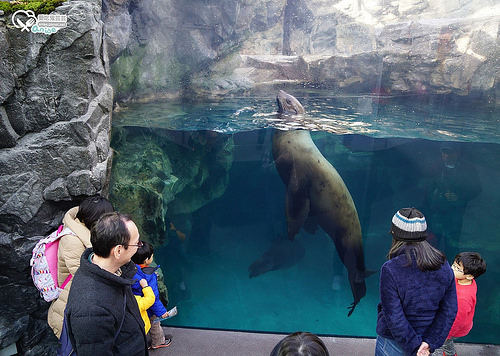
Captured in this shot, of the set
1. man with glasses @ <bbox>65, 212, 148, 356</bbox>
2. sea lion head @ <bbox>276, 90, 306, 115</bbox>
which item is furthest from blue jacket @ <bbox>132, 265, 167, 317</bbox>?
sea lion head @ <bbox>276, 90, 306, 115</bbox>

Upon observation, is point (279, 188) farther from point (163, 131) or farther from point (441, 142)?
point (441, 142)

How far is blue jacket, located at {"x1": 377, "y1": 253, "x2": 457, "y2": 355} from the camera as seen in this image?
198 centimetres

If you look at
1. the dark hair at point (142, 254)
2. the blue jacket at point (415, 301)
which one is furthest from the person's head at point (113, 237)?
the blue jacket at point (415, 301)

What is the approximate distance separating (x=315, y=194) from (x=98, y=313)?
4171 mm

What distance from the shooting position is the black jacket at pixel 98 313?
5.06 ft

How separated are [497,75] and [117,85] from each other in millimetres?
5061

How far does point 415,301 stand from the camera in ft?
6.53

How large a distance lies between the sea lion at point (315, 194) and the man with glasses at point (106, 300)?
12.2ft

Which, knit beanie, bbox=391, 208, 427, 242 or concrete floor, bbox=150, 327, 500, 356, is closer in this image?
knit beanie, bbox=391, 208, 427, 242

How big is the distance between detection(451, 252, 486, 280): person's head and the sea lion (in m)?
2.45

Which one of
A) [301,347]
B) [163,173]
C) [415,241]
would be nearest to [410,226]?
[415,241]

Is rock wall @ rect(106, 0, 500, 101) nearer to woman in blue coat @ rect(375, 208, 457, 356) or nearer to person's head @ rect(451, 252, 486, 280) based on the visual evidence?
person's head @ rect(451, 252, 486, 280)

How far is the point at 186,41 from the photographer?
475cm

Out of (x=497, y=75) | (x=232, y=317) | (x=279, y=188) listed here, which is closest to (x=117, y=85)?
(x=279, y=188)
